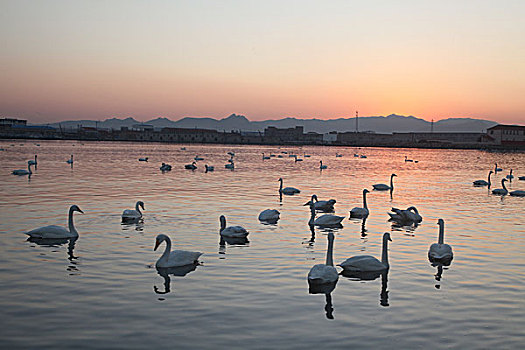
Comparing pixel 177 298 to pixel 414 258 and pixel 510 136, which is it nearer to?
pixel 414 258

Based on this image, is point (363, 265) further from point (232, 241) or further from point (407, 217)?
point (407, 217)

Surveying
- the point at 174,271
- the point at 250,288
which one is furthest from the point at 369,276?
the point at 174,271

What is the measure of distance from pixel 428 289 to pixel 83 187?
21918mm

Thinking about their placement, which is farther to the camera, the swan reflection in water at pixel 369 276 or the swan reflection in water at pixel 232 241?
the swan reflection in water at pixel 232 241

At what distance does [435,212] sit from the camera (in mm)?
22078

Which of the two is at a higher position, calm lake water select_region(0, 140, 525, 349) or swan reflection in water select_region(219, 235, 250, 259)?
swan reflection in water select_region(219, 235, 250, 259)

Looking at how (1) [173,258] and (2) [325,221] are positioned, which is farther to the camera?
(2) [325,221]

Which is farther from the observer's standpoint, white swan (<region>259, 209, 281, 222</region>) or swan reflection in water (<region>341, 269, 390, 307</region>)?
white swan (<region>259, 209, 281, 222</region>)

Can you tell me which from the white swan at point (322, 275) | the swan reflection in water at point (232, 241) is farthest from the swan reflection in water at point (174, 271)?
Result: the white swan at point (322, 275)

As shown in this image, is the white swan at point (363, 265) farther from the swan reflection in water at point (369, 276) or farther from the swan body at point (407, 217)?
the swan body at point (407, 217)

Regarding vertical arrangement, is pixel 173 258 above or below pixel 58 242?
above

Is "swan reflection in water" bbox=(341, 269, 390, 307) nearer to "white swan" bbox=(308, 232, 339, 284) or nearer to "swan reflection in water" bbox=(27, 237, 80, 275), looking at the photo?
"white swan" bbox=(308, 232, 339, 284)

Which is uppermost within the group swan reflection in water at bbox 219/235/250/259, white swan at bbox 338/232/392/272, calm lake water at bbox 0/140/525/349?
white swan at bbox 338/232/392/272

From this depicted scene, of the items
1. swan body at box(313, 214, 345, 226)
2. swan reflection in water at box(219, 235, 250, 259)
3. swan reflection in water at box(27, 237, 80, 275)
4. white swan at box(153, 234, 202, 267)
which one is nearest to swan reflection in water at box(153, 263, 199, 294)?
white swan at box(153, 234, 202, 267)
